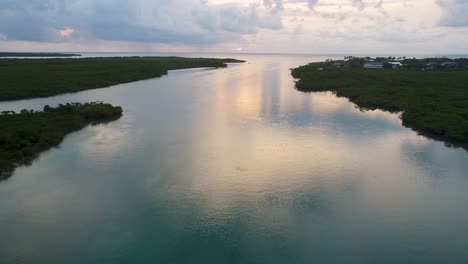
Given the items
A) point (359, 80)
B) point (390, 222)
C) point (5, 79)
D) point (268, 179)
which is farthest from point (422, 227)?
point (5, 79)

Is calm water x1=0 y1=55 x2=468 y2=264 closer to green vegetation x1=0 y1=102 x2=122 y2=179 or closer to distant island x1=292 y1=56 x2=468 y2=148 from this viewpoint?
green vegetation x1=0 y1=102 x2=122 y2=179

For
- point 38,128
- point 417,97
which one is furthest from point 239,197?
point 417,97

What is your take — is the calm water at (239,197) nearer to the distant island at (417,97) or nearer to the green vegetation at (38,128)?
the green vegetation at (38,128)

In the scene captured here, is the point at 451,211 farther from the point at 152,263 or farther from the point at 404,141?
the point at 152,263

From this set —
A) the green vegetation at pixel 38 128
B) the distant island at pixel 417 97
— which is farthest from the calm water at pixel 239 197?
the distant island at pixel 417 97

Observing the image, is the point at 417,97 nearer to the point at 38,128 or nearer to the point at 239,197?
the point at 239,197
